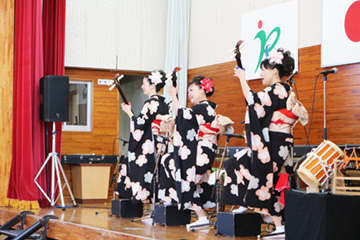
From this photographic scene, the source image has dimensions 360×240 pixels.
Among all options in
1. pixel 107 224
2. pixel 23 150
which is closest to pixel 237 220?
pixel 107 224

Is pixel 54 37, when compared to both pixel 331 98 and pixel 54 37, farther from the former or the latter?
pixel 331 98

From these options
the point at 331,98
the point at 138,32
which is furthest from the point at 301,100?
the point at 138,32

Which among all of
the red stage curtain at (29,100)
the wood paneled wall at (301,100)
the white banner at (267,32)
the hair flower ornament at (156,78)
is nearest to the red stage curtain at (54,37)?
the red stage curtain at (29,100)

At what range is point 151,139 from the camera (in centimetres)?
553

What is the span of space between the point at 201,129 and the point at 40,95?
3083 mm

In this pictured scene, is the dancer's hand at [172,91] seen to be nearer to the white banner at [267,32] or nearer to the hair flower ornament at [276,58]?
the hair flower ornament at [276,58]

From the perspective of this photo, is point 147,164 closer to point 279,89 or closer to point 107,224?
point 107,224

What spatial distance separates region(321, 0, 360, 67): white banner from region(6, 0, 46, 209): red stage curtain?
3850 mm

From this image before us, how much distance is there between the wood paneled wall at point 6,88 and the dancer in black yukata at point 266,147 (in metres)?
4.04

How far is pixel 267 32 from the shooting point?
714 cm

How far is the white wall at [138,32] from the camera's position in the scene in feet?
26.5

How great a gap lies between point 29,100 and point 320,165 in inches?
179

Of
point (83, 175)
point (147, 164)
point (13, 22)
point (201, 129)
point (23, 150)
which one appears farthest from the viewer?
point (83, 175)

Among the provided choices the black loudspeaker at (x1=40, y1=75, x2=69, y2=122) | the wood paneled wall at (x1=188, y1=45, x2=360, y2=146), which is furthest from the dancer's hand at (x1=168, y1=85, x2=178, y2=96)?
the black loudspeaker at (x1=40, y1=75, x2=69, y2=122)
